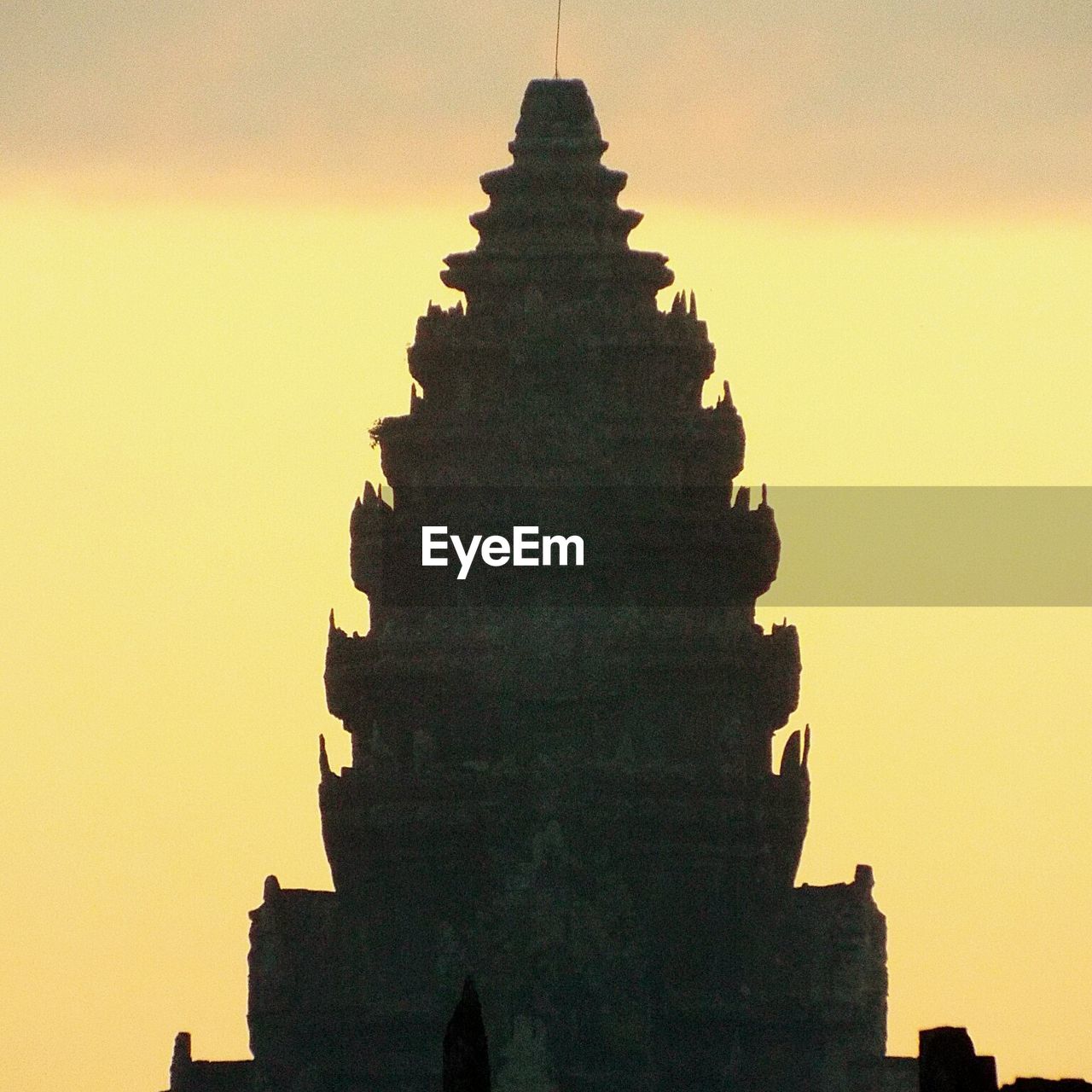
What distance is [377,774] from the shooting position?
129 metres

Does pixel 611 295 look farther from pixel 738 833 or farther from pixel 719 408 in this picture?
pixel 738 833

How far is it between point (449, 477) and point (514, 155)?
755cm

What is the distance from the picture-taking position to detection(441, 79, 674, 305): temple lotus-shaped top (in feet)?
437

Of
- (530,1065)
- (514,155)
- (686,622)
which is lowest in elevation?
(530,1065)

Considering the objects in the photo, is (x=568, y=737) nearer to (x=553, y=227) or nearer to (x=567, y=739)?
(x=567, y=739)

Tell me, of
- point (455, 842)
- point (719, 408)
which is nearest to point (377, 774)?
point (455, 842)

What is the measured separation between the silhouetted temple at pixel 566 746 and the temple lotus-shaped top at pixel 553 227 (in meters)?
0.06

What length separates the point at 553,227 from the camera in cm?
13338

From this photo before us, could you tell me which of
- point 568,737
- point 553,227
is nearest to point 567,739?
point 568,737

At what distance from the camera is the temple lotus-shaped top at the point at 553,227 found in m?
133

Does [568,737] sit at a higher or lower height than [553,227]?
lower

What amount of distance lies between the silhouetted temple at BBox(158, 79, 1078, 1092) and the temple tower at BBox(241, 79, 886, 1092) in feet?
0.23

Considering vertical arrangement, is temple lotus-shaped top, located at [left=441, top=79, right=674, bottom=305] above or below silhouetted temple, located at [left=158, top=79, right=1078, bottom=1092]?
above

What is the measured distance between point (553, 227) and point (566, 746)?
1152 centimetres
